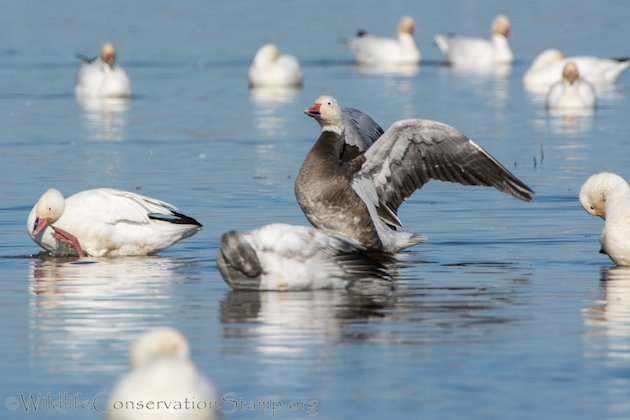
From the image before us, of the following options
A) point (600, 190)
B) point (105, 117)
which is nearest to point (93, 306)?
point (600, 190)

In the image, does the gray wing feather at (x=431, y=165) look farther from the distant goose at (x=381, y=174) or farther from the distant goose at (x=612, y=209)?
the distant goose at (x=612, y=209)

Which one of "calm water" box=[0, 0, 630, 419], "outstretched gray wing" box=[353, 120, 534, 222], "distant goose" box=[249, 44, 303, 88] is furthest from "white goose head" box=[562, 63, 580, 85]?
"outstretched gray wing" box=[353, 120, 534, 222]

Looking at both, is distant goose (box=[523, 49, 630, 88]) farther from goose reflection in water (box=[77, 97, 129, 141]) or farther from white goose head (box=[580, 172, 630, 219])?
white goose head (box=[580, 172, 630, 219])

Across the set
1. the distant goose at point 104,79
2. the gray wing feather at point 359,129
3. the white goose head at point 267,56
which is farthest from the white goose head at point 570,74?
the gray wing feather at point 359,129

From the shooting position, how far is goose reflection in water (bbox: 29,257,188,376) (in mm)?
9070

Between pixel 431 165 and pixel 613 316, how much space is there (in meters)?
3.71

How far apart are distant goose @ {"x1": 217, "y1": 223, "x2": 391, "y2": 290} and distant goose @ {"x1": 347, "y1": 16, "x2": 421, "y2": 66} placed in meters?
24.8

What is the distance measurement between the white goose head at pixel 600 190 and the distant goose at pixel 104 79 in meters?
16.6

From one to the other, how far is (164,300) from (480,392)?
3.39m

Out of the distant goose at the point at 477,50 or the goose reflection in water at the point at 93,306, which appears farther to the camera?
the distant goose at the point at 477,50

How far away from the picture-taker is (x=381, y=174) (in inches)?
527

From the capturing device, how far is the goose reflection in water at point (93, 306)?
907 cm

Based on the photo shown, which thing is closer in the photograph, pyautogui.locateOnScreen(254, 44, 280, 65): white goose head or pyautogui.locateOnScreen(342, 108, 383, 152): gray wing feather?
pyautogui.locateOnScreen(342, 108, 383, 152): gray wing feather

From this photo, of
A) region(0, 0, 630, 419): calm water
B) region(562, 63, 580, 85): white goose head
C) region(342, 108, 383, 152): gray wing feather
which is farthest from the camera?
region(562, 63, 580, 85): white goose head
